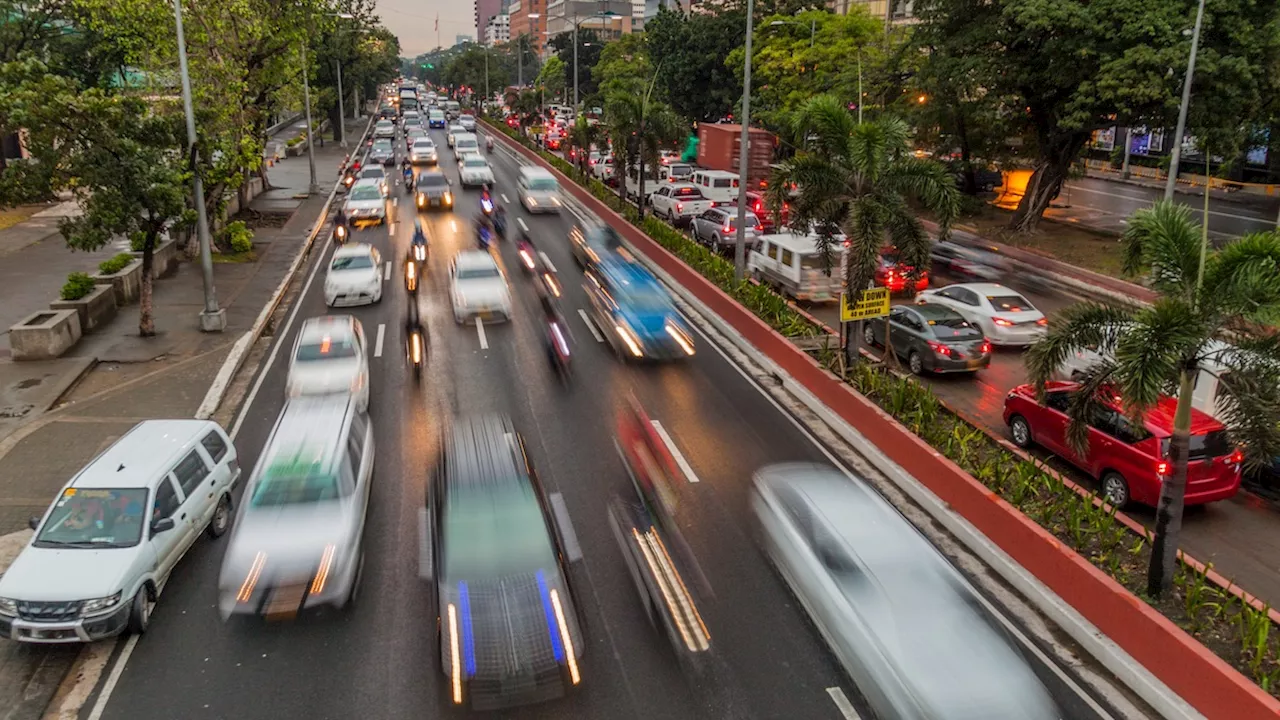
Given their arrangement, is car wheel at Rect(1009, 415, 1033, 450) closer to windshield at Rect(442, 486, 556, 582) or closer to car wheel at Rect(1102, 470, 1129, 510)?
car wheel at Rect(1102, 470, 1129, 510)

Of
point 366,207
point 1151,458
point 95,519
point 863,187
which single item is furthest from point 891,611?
point 366,207

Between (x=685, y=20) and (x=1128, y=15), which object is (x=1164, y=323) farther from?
(x=685, y=20)

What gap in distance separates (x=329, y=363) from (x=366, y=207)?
22398 mm

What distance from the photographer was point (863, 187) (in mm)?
17469

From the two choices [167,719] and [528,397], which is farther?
[528,397]

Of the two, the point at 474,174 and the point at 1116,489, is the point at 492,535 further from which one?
the point at 474,174

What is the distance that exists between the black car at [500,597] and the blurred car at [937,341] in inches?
438

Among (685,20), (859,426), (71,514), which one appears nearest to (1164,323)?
(859,426)

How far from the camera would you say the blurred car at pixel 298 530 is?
1030cm

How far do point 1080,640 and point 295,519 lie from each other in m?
9.59

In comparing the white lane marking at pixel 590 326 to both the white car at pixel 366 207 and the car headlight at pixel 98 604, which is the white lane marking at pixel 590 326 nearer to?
the car headlight at pixel 98 604

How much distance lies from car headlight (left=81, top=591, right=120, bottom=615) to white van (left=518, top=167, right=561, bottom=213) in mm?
32772

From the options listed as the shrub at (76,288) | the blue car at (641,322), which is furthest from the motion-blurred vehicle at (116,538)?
the shrub at (76,288)

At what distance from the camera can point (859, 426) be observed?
16.1 metres
